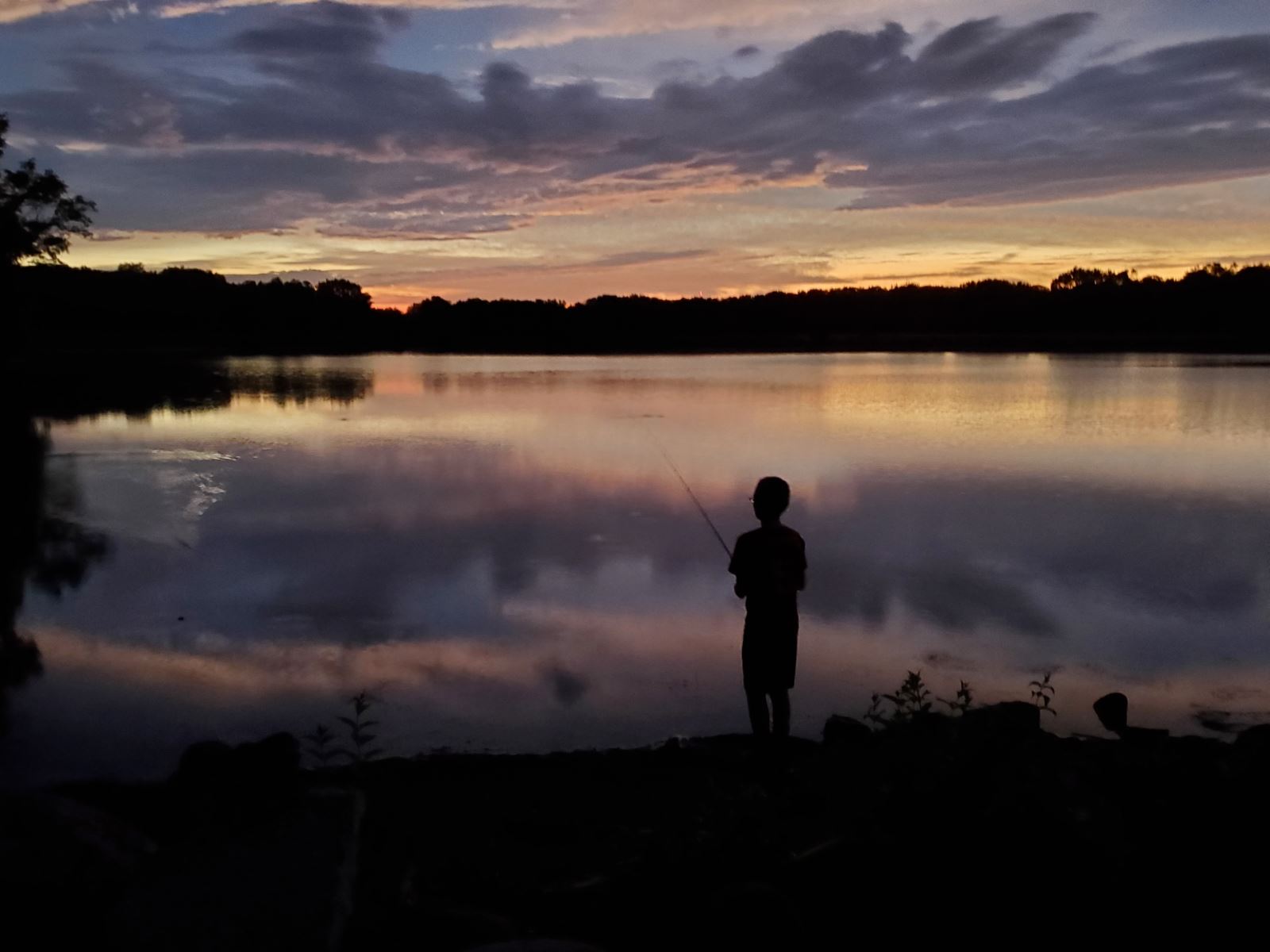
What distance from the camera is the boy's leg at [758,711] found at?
17.4 ft

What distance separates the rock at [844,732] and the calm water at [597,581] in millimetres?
425

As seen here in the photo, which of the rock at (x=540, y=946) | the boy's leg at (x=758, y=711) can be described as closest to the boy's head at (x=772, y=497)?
the boy's leg at (x=758, y=711)

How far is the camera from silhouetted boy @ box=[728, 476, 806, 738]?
5.12 meters

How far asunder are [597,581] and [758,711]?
5.29 metres

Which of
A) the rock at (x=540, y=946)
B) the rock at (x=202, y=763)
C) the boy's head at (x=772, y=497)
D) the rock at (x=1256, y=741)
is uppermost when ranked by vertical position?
the boy's head at (x=772, y=497)

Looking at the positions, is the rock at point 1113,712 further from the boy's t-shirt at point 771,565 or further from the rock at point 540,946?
the rock at point 540,946

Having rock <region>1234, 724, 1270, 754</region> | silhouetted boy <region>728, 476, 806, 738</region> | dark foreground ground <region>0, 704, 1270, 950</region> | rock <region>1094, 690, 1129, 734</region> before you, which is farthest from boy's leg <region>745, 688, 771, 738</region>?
rock <region>1094, 690, 1129, 734</region>

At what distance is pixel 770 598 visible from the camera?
516 cm

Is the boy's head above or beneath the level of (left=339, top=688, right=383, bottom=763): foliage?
above

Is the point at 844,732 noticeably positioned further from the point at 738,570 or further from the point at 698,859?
the point at 698,859

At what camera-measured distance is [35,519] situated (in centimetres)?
1324

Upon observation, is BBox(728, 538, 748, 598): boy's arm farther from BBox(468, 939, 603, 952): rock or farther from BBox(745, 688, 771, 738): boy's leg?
BBox(468, 939, 603, 952): rock

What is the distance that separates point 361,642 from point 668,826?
4370mm

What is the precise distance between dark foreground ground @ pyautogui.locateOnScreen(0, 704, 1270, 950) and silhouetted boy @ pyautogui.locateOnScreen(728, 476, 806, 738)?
1.62 feet
